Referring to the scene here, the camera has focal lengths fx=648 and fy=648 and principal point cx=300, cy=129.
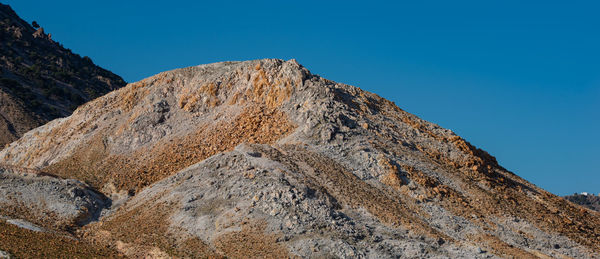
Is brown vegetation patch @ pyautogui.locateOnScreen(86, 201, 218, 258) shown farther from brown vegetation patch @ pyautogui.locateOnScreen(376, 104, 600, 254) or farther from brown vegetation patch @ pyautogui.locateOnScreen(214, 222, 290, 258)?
brown vegetation patch @ pyautogui.locateOnScreen(376, 104, 600, 254)

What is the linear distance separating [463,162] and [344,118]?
866cm

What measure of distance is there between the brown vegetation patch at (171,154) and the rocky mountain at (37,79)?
89.3 ft

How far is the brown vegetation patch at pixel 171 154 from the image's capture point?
141 ft

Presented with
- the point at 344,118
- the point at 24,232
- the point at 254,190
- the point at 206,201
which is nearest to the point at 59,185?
the point at 24,232

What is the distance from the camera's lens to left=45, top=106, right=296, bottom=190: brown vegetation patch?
43.1 metres

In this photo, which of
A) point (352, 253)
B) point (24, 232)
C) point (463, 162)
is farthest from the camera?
point (463, 162)

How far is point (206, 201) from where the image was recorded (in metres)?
35.7

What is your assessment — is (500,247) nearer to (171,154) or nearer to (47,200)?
(171,154)

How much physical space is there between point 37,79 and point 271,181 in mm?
69234

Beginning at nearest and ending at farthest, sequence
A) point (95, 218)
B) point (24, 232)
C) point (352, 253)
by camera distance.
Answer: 1. point (352, 253)
2. point (24, 232)
3. point (95, 218)

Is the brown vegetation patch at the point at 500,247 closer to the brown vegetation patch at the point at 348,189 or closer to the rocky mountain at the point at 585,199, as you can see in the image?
the brown vegetation patch at the point at 348,189

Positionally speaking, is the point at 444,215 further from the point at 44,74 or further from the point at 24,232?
the point at 44,74

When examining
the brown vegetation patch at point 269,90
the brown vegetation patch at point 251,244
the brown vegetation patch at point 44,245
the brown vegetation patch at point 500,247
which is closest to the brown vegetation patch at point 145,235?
the brown vegetation patch at point 251,244

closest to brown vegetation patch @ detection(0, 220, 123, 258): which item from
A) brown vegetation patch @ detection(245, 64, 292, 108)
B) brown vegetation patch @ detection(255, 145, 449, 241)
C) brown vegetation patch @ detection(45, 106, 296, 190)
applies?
brown vegetation patch @ detection(45, 106, 296, 190)
